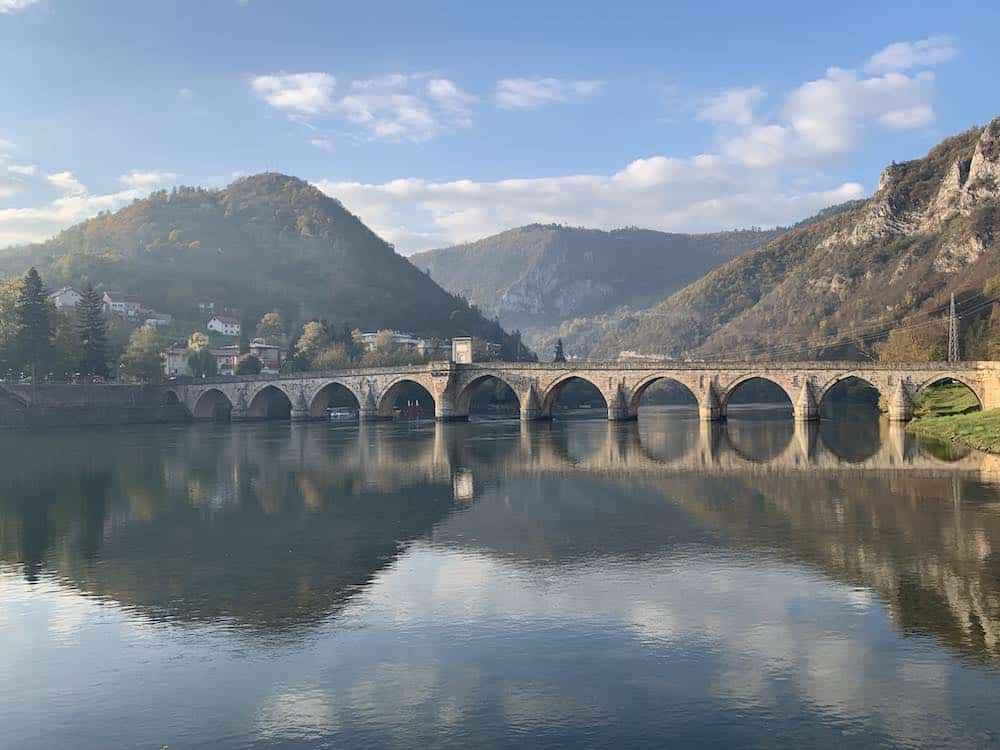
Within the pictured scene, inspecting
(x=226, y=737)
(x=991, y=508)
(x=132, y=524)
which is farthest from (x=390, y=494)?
(x=226, y=737)

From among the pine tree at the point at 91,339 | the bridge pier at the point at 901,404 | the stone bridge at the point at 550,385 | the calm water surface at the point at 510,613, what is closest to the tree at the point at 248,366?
the stone bridge at the point at 550,385

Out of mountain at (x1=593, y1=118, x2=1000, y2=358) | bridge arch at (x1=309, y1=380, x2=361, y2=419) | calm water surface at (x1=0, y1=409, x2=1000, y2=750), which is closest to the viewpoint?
calm water surface at (x1=0, y1=409, x2=1000, y2=750)

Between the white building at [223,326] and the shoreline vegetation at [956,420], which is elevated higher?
the white building at [223,326]

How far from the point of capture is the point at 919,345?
96.6 meters

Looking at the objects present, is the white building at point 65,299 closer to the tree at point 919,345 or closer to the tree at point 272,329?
the tree at point 272,329

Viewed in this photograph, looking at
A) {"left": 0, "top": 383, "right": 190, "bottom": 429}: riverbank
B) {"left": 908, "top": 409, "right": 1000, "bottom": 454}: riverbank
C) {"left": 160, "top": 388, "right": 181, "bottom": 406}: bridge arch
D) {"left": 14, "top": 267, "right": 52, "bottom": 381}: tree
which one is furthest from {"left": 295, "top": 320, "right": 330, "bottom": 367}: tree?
{"left": 908, "top": 409, "right": 1000, "bottom": 454}: riverbank

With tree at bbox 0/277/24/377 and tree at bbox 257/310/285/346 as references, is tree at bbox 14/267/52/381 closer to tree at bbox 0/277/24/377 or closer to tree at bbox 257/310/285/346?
tree at bbox 0/277/24/377

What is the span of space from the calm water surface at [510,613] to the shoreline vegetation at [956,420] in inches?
458

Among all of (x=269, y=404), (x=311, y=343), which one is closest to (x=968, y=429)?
(x=269, y=404)

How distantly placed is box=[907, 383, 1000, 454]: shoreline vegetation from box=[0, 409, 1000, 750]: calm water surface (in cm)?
1164

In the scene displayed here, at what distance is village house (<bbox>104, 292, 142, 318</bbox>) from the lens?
15425cm

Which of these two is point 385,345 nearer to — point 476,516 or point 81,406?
point 81,406

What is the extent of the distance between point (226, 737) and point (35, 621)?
27.9ft

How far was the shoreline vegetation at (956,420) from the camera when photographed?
1993 inches
